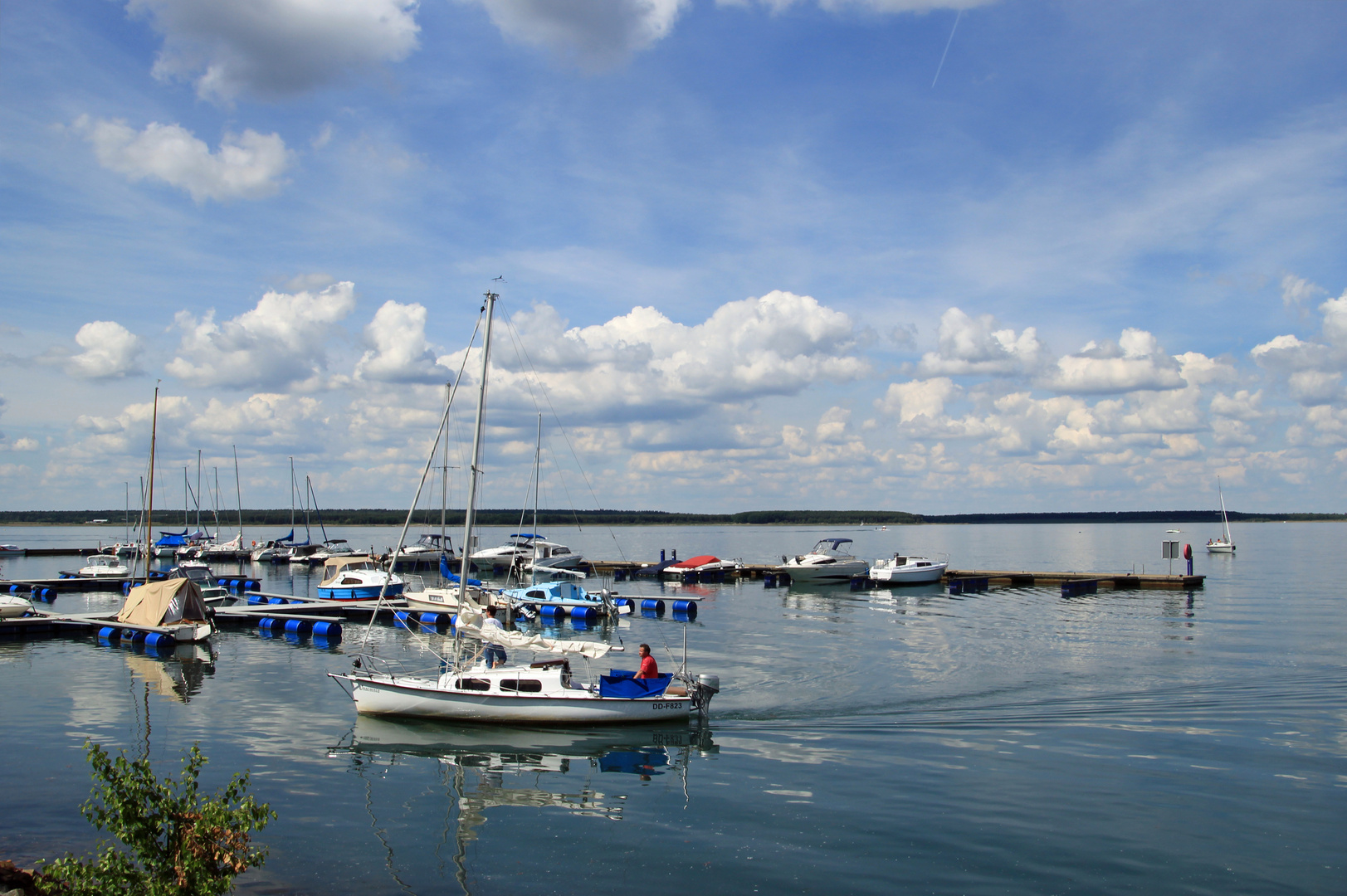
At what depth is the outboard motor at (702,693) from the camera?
91.9 feet

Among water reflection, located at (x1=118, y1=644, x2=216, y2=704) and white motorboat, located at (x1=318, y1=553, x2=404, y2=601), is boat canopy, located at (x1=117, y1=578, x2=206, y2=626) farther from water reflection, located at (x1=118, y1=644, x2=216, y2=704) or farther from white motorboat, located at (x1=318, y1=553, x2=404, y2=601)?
white motorboat, located at (x1=318, y1=553, x2=404, y2=601)

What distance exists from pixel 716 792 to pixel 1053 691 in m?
16.9

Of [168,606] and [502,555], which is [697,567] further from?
[168,606]

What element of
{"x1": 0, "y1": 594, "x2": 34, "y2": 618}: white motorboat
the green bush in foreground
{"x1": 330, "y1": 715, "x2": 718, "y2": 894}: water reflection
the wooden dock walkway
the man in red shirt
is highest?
the green bush in foreground

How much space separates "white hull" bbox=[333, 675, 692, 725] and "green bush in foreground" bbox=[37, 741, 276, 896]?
1714 centimetres

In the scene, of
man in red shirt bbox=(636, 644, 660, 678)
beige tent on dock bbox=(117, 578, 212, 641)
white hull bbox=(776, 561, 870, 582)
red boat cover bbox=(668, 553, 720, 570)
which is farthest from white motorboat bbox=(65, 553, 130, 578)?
man in red shirt bbox=(636, 644, 660, 678)

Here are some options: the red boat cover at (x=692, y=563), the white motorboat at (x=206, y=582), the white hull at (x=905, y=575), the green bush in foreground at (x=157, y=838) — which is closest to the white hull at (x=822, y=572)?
the white hull at (x=905, y=575)

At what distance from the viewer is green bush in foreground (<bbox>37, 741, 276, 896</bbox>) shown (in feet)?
32.3

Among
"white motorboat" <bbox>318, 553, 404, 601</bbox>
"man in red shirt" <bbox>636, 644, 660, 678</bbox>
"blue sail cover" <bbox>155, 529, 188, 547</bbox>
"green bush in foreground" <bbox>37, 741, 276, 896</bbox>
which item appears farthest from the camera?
"blue sail cover" <bbox>155, 529, 188, 547</bbox>

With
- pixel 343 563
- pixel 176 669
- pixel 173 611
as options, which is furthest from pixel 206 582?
pixel 176 669

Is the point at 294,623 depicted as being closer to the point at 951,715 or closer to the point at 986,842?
the point at 951,715

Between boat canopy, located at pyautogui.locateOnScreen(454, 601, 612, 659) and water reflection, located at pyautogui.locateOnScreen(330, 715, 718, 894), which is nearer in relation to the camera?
water reflection, located at pyautogui.locateOnScreen(330, 715, 718, 894)

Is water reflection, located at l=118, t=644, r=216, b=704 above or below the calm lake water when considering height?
below

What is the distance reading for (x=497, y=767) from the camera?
24188mm
